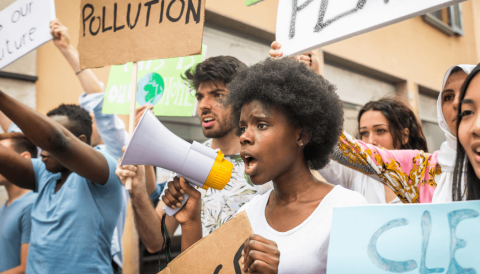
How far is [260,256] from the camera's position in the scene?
1.03m

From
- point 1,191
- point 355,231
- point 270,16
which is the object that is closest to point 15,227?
point 1,191

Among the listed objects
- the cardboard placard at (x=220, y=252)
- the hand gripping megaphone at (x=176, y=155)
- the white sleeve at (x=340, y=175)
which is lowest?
the cardboard placard at (x=220, y=252)

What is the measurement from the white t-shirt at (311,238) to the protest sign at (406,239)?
0.50 ft

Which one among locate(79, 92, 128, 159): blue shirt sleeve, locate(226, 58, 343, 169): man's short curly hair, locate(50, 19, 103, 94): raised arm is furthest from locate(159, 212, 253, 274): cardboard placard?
locate(50, 19, 103, 94): raised arm

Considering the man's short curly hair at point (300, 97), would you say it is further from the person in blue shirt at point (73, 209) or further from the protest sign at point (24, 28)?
the protest sign at point (24, 28)

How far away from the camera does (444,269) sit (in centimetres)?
91

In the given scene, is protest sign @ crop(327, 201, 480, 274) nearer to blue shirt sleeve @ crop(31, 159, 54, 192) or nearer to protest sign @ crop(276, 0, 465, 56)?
protest sign @ crop(276, 0, 465, 56)

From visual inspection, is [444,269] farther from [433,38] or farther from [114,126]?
[433,38]

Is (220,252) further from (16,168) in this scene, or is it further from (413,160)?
(16,168)

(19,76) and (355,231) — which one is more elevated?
(19,76)

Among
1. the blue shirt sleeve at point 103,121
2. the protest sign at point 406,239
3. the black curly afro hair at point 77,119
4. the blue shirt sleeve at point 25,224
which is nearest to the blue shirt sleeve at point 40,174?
the blue shirt sleeve at point 25,224

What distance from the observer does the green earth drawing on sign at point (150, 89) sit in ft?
8.46

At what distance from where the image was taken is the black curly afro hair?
95.7 inches

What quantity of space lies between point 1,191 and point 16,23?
1.69 m
